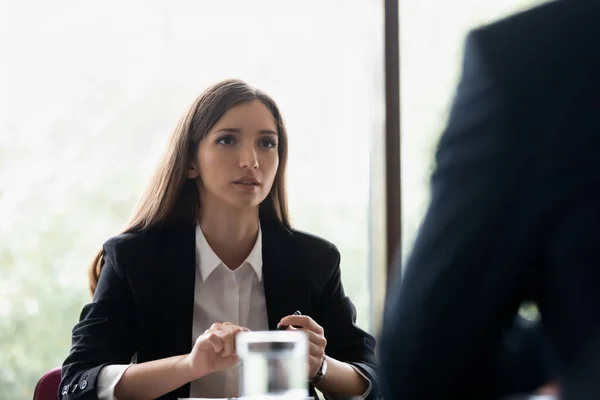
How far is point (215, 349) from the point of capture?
1.59m

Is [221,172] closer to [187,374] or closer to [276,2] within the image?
[187,374]

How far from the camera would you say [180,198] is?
2201mm

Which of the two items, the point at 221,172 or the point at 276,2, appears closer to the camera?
the point at 221,172

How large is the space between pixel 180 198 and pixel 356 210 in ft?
4.07

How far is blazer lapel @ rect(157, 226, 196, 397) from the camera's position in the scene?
2.00 meters

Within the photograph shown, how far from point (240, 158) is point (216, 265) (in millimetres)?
287

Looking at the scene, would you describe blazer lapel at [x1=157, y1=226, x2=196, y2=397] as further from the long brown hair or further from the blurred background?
the blurred background

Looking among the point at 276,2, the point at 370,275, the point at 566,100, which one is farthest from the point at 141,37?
the point at 566,100

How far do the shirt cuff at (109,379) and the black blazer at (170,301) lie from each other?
0.9 inches

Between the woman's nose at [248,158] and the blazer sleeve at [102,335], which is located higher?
the woman's nose at [248,158]

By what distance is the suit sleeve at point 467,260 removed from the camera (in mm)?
636

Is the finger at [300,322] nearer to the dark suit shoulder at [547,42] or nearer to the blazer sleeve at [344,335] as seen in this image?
the blazer sleeve at [344,335]

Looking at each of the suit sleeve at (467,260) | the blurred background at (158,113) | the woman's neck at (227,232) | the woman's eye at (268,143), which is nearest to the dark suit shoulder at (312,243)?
the woman's neck at (227,232)

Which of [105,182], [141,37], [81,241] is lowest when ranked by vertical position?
[81,241]
